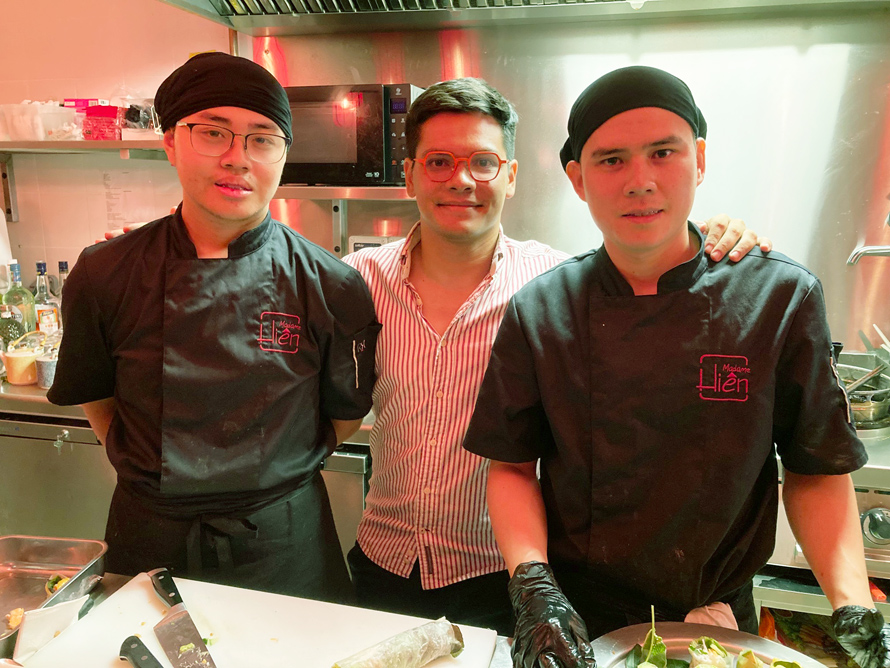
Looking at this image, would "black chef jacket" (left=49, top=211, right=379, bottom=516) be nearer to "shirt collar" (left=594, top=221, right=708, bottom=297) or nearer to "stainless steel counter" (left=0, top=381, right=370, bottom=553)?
"shirt collar" (left=594, top=221, right=708, bottom=297)

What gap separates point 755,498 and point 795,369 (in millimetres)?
256

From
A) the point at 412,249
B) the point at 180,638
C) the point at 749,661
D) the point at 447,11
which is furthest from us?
the point at 447,11

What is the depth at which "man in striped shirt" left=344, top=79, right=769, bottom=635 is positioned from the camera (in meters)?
1.49

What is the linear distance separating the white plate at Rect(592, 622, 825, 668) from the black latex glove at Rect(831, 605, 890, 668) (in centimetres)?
11

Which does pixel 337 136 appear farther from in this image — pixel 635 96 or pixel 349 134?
pixel 635 96

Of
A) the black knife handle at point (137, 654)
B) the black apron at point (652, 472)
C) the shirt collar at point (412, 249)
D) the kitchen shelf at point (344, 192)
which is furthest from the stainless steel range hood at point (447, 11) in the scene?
the black knife handle at point (137, 654)

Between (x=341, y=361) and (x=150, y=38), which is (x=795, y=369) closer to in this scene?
(x=341, y=361)

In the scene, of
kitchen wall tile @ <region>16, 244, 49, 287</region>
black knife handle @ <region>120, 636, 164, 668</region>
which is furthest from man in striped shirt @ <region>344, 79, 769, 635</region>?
kitchen wall tile @ <region>16, 244, 49, 287</region>

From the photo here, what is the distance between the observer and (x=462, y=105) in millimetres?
1491

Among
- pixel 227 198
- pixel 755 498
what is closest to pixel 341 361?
pixel 227 198

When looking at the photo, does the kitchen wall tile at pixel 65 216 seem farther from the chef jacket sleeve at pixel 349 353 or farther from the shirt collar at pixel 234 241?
the chef jacket sleeve at pixel 349 353

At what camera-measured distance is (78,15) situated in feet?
9.30

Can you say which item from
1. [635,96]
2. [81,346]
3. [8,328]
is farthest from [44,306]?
[635,96]

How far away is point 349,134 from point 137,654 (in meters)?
1.70
